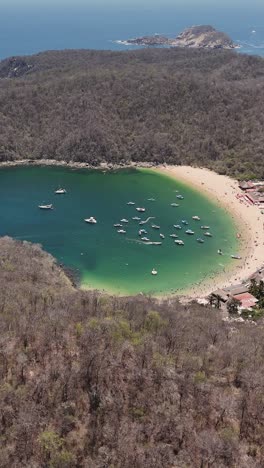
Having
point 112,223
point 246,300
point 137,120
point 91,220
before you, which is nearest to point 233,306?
point 246,300

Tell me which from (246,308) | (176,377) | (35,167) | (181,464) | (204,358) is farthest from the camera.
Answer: (35,167)

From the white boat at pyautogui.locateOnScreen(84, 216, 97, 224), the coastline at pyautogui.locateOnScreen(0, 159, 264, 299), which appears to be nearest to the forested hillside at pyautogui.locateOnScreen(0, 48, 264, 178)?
the coastline at pyautogui.locateOnScreen(0, 159, 264, 299)

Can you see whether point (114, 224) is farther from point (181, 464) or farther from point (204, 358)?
point (181, 464)

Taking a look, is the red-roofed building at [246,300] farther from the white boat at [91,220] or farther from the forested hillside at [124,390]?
the white boat at [91,220]

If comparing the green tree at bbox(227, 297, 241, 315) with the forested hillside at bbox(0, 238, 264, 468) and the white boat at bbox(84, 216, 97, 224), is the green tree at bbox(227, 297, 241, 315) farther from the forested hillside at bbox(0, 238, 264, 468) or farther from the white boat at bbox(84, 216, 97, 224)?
the white boat at bbox(84, 216, 97, 224)

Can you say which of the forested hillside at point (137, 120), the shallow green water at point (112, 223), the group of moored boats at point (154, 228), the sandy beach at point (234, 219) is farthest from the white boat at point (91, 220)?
the forested hillside at point (137, 120)

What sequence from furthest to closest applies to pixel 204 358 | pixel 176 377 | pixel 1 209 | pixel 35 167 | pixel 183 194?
pixel 35 167 < pixel 183 194 < pixel 1 209 < pixel 204 358 < pixel 176 377

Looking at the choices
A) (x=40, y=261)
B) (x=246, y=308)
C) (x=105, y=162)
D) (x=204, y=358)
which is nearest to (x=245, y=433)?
(x=204, y=358)
